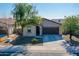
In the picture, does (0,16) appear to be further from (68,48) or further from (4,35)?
(68,48)

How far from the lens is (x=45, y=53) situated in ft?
47.7

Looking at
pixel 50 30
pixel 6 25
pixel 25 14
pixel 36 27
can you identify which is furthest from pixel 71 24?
pixel 6 25

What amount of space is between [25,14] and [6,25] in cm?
37

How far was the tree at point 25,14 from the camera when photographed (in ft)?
47.6

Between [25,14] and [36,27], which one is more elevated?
[25,14]

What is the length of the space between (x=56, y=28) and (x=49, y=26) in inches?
5.0

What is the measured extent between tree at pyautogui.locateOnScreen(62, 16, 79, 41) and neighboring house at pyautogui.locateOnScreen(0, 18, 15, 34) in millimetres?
854

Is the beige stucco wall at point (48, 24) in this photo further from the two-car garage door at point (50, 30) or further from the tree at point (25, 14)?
the tree at point (25, 14)

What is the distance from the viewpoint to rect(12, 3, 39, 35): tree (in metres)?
14.5

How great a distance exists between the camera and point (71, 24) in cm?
1455

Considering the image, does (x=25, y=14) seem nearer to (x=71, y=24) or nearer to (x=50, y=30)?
(x=50, y=30)

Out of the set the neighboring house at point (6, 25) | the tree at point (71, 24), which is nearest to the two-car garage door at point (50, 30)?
the tree at point (71, 24)

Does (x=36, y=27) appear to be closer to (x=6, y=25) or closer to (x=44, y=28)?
(x=44, y=28)

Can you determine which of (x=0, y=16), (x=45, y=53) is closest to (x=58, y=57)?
(x=45, y=53)
